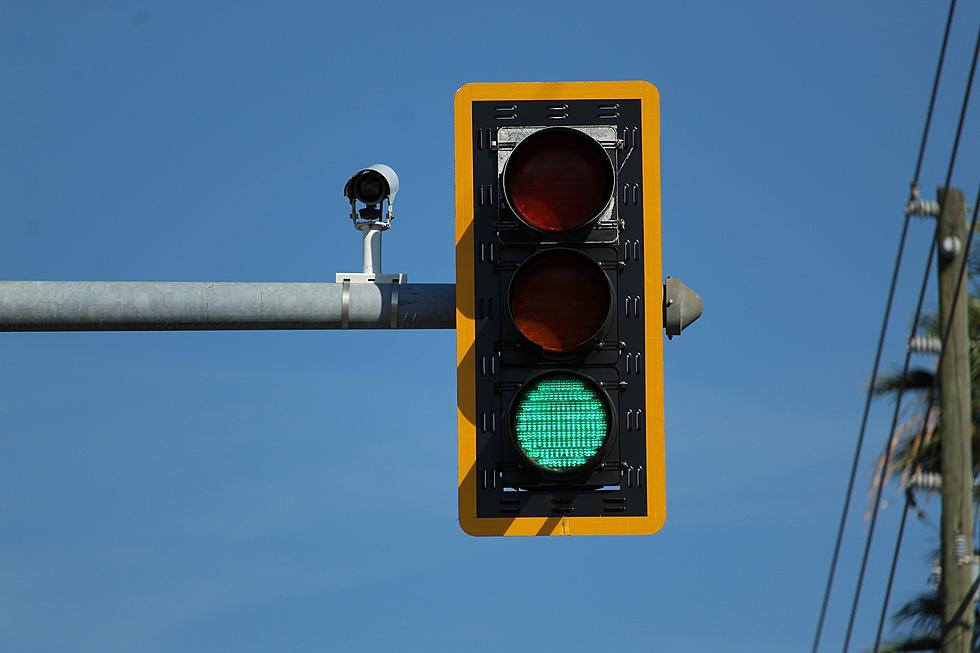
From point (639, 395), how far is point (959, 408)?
12618mm

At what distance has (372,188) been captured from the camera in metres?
6.57

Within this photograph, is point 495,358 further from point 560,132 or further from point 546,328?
point 560,132

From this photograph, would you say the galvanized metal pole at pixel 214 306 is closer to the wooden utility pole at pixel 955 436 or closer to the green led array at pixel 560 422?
the green led array at pixel 560 422

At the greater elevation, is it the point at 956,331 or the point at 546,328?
the point at 546,328

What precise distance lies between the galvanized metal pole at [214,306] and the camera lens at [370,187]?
1107mm

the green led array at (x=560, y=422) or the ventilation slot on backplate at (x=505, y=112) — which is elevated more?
the ventilation slot on backplate at (x=505, y=112)

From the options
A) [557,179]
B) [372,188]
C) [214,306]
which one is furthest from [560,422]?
[372,188]

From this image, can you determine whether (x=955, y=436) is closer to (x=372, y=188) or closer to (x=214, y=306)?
(x=372, y=188)

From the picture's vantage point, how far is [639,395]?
503 cm

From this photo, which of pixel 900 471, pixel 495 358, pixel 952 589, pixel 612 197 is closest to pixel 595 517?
pixel 495 358

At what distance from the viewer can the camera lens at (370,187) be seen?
6.52m

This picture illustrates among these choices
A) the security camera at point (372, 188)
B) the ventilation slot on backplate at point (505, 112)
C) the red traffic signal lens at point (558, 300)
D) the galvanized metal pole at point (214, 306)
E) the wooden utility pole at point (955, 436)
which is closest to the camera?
the red traffic signal lens at point (558, 300)

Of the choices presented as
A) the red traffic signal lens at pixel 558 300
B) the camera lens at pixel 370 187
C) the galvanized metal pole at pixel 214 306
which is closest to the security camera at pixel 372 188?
the camera lens at pixel 370 187

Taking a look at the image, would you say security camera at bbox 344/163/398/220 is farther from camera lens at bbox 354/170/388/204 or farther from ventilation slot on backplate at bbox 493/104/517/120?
ventilation slot on backplate at bbox 493/104/517/120
